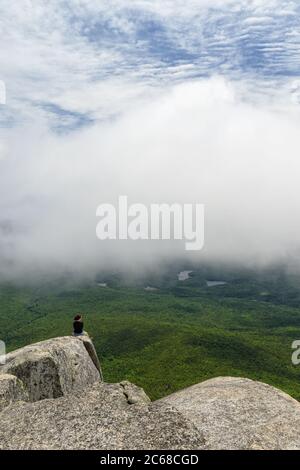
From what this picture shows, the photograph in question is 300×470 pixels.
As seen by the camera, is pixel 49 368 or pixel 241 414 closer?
pixel 241 414

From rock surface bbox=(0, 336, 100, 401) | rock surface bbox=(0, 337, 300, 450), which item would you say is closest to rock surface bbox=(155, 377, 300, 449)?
rock surface bbox=(0, 337, 300, 450)

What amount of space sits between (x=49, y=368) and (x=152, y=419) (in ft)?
60.1

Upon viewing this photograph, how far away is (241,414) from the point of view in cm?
2706

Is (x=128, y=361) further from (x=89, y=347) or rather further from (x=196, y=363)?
(x=89, y=347)

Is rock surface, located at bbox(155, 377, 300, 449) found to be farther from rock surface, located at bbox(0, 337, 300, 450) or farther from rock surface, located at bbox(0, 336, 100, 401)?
rock surface, located at bbox(0, 336, 100, 401)

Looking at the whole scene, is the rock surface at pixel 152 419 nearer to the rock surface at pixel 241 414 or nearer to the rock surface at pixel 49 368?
the rock surface at pixel 241 414

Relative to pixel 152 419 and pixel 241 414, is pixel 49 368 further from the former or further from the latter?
pixel 241 414

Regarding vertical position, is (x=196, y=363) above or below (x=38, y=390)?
below

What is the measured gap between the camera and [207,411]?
27.5 metres

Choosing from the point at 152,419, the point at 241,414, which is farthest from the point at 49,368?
the point at 241,414

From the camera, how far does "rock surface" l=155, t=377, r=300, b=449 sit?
23891 mm

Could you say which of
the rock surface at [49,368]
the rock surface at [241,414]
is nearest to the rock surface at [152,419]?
the rock surface at [241,414]
